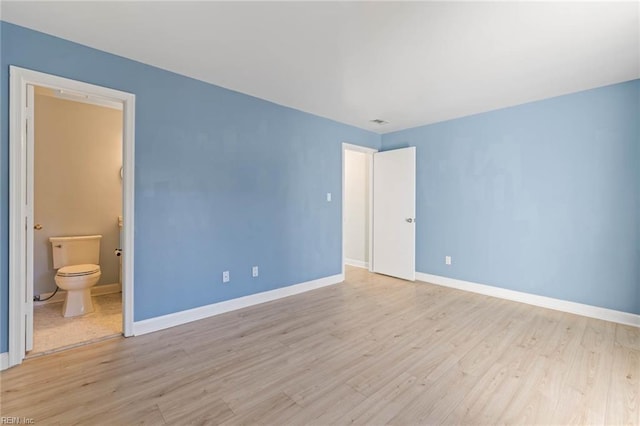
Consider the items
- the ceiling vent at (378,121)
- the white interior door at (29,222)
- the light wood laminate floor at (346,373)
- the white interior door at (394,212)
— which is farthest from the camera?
the white interior door at (394,212)

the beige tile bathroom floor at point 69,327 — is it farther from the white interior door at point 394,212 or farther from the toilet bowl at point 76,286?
the white interior door at point 394,212

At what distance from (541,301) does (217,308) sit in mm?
3700

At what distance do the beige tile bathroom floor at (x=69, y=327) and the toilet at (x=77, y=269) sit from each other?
13 centimetres

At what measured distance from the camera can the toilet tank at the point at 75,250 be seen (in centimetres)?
315

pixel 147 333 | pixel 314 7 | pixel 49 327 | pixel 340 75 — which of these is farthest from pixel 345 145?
pixel 49 327

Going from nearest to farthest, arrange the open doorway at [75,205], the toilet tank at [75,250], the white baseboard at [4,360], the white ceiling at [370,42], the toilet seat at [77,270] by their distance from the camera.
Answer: the white ceiling at [370,42], the white baseboard at [4,360], the toilet seat at [77,270], the open doorway at [75,205], the toilet tank at [75,250]

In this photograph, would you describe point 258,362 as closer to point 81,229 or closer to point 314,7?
point 314,7

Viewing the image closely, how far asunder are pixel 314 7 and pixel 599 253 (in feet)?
11.9

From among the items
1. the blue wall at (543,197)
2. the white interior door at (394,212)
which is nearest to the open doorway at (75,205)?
the white interior door at (394,212)

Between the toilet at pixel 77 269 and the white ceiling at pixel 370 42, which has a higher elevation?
the white ceiling at pixel 370 42

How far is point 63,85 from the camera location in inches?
84.4

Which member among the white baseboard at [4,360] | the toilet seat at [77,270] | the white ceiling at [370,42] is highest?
the white ceiling at [370,42]

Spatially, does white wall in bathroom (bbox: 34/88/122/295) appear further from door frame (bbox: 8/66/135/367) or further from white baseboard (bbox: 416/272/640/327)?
white baseboard (bbox: 416/272/640/327)

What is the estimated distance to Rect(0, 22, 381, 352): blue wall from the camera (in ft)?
7.28
